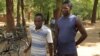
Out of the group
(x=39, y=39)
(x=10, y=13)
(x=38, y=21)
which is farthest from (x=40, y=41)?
(x=10, y=13)

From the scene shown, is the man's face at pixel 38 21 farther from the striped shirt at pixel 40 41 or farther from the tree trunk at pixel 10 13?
the tree trunk at pixel 10 13

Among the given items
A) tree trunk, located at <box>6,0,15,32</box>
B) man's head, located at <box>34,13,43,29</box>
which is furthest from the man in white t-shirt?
tree trunk, located at <box>6,0,15,32</box>


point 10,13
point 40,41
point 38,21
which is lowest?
point 10,13

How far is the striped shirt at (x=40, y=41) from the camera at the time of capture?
604 cm

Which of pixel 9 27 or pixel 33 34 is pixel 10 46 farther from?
pixel 9 27

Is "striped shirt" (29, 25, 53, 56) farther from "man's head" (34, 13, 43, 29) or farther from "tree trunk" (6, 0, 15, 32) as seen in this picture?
"tree trunk" (6, 0, 15, 32)

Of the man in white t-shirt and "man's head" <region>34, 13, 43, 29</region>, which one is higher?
"man's head" <region>34, 13, 43, 29</region>

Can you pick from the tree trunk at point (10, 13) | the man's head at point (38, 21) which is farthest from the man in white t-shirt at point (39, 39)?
the tree trunk at point (10, 13)

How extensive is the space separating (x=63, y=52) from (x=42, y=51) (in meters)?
0.68

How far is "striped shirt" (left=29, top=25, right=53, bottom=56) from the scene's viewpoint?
6.04 metres

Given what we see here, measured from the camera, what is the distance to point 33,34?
6.12 metres

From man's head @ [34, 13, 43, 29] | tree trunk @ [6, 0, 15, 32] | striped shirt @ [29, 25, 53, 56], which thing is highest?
man's head @ [34, 13, 43, 29]

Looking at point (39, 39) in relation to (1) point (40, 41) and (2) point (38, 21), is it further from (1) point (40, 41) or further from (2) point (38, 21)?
(2) point (38, 21)

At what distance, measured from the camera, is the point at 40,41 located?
19.9 feet
